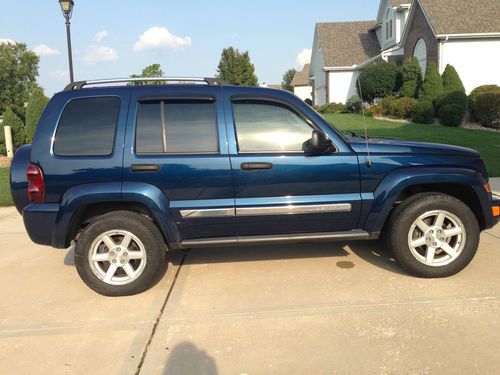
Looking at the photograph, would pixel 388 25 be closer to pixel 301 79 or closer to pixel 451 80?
pixel 451 80

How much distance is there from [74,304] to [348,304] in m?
2.42

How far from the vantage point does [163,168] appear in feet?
12.7

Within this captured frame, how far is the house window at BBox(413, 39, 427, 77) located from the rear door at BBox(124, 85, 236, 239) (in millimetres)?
22850

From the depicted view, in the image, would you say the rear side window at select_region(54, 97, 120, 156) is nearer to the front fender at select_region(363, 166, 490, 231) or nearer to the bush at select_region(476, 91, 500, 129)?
the front fender at select_region(363, 166, 490, 231)

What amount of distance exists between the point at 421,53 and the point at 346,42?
11.9 meters

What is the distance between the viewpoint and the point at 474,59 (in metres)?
22.1

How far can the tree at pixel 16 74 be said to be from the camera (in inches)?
2625

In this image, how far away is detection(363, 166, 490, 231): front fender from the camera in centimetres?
404

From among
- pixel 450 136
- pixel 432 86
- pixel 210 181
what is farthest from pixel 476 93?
pixel 210 181

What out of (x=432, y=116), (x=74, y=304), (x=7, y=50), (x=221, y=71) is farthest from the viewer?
(x=7, y=50)

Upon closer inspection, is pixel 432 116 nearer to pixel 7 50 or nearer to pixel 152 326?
→ pixel 152 326

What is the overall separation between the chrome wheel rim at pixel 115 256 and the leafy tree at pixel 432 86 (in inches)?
755

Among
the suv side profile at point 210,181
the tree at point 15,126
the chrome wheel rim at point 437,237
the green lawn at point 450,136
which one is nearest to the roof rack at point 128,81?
the suv side profile at point 210,181

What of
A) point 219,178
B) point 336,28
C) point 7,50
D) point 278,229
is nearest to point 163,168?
point 219,178
